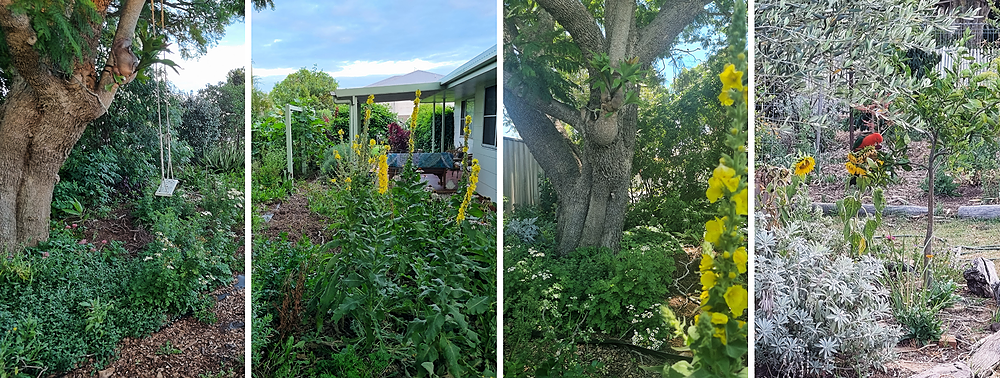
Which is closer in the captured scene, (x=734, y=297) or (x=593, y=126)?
(x=734, y=297)

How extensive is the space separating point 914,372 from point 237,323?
3057 mm

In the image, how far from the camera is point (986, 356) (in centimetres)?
248

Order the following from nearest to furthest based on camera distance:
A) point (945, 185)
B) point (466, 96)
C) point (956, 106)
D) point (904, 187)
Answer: point (466, 96), point (956, 106), point (904, 187), point (945, 185)

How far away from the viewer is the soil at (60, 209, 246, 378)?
2.34 metres

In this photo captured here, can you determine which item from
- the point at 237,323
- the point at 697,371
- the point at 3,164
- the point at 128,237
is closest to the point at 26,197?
the point at 3,164

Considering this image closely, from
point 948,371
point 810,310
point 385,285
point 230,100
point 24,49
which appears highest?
point 24,49

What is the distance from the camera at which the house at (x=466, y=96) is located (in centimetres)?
188

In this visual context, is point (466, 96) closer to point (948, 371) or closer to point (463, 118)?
point (463, 118)

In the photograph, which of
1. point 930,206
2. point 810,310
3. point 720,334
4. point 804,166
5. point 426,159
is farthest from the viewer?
point 930,206

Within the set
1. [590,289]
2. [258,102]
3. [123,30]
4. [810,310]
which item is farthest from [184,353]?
[810,310]

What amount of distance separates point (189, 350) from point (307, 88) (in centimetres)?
138

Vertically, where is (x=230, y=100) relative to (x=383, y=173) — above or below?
above

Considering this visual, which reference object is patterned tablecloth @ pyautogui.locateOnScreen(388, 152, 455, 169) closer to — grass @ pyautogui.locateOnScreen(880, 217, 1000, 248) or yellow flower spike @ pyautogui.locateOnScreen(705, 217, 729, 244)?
yellow flower spike @ pyautogui.locateOnScreen(705, 217, 729, 244)

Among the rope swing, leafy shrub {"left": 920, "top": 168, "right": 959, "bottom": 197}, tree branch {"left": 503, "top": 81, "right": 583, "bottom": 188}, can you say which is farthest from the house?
leafy shrub {"left": 920, "top": 168, "right": 959, "bottom": 197}
